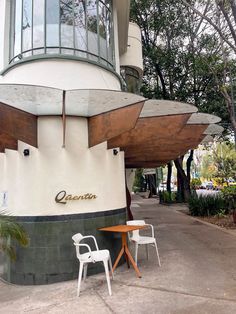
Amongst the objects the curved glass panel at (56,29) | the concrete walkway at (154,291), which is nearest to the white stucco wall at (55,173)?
the concrete walkway at (154,291)

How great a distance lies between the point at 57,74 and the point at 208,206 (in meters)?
11.2

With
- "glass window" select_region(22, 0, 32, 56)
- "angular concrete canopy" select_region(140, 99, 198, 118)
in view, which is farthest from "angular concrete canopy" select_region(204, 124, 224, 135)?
"glass window" select_region(22, 0, 32, 56)

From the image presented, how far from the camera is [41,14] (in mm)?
7133

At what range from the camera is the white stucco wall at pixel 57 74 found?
6.77 m

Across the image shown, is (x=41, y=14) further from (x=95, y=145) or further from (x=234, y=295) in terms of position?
(x=234, y=295)

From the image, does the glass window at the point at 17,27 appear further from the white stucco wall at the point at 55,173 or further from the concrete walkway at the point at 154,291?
the concrete walkway at the point at 154,291

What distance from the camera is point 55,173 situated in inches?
255

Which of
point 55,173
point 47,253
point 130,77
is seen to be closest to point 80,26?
point 55,173

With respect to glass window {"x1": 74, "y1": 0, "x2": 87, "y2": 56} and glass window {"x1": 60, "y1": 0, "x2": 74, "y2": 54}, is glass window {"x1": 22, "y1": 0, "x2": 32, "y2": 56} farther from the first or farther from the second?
glass window {"x1": 74, "y1": 0, "x2": 87, "y2": 56}

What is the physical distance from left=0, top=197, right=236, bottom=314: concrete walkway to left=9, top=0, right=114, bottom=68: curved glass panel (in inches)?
197

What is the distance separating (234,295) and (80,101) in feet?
14.3

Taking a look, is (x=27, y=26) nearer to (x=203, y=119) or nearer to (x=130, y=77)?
(x=203, y=119)

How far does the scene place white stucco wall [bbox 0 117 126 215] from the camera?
21.0 ft

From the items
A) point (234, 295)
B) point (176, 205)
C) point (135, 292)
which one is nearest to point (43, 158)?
point (135, 292)
